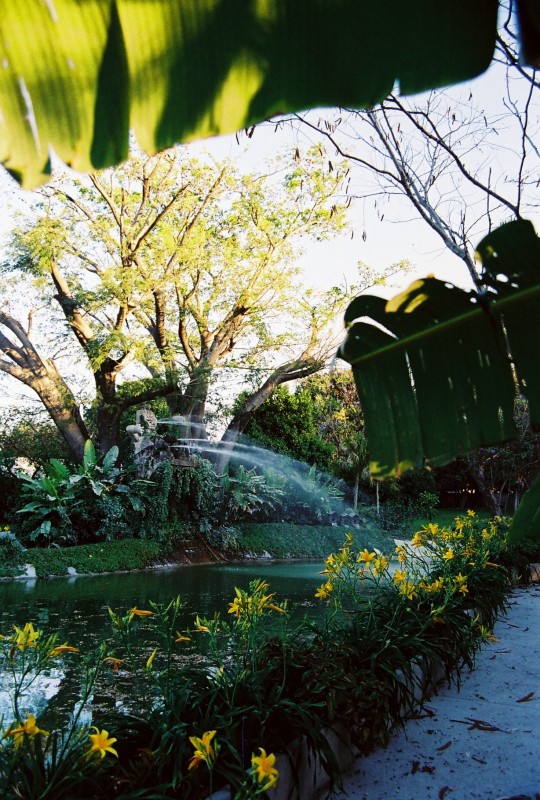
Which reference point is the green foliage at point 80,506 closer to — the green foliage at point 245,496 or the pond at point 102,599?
the pond at point 102,599

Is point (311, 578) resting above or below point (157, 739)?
below

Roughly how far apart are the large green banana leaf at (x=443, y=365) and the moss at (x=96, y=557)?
9.02m

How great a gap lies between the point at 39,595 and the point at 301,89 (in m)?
7.49

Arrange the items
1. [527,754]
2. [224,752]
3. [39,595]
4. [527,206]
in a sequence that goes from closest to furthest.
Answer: [224,752] → [527,754] → [527,206] → [39,595]

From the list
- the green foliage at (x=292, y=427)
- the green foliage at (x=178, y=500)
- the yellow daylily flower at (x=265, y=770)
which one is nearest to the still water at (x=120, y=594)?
the green foliage at (x=178, y=500)

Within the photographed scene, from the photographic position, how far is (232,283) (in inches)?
658

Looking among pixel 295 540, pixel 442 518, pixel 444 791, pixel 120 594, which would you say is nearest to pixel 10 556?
pixel 120 594

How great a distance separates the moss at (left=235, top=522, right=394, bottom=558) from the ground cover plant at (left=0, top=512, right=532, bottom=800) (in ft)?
32.1

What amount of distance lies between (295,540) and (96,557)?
511 centimetres

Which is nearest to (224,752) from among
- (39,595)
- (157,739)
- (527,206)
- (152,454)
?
(157,739)

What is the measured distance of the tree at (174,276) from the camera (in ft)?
47.0

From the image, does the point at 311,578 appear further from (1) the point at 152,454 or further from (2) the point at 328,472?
(2) the point at 328,472

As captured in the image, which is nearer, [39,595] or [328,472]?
[39,595]

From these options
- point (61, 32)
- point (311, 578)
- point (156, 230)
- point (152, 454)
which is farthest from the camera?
point (156, 230)
